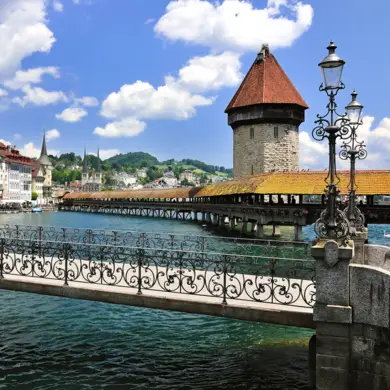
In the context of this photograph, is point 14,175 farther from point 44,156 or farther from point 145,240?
point 145,240

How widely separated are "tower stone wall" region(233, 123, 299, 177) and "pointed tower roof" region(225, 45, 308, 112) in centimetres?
269

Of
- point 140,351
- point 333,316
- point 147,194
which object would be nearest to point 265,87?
point 147,194

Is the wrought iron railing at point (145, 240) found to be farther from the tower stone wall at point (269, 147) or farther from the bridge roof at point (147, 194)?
the bridge roof at point (147, 194)

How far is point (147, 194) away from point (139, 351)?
73.2 m

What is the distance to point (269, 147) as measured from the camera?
152ft

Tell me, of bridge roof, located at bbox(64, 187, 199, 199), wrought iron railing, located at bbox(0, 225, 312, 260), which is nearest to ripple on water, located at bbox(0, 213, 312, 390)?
wrought iron railing, located at bbox(0, 225, 312, 260)

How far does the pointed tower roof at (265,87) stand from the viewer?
46688mm

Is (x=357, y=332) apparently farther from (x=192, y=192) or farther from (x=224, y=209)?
(x=192, y=192)

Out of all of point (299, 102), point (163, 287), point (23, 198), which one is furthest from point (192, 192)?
point (163, 287)

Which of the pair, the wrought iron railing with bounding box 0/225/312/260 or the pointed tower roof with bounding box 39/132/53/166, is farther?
the pointed tower roof with bounding box 39/132/53/166

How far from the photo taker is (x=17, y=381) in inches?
315

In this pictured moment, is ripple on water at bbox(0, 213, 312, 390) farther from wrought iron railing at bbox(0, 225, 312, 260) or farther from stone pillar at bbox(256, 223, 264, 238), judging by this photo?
stone pillar at bbox(256, 223, 264, 238)

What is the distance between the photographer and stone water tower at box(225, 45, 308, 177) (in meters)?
46.3

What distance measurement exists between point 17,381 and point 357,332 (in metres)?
6.21
